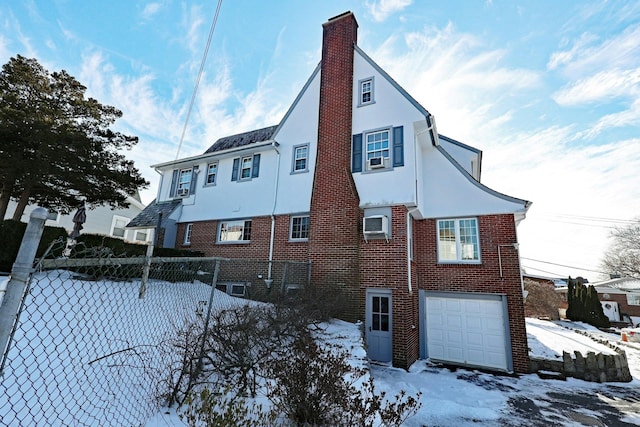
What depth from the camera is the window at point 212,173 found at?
51.8 ft

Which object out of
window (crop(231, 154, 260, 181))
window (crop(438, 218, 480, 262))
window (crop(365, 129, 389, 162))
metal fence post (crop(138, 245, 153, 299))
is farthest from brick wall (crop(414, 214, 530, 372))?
metal fence post (crop(138, 245, 153, 299))

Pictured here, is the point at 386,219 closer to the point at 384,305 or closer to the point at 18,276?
the point at 384,305

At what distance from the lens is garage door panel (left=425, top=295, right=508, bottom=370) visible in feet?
32.4

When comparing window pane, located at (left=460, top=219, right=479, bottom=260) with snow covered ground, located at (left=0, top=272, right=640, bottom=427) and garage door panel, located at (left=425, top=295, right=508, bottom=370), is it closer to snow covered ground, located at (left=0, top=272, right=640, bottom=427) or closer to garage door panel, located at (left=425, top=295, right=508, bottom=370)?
garage door panel, located at (left=425, top=295, right=508, bottom=370)

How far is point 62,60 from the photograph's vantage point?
43.1 ft

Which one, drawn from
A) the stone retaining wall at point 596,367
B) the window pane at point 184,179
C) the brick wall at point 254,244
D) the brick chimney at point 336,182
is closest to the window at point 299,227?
the brick wall at point 254,244

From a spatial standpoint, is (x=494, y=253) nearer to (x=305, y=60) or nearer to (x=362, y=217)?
(x=362, y=217)

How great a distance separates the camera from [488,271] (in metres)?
10.3

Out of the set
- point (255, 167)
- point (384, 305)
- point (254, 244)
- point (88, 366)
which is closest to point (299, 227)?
point (254, 244)

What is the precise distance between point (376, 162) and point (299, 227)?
4.33 m

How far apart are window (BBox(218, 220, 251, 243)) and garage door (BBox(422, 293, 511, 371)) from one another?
8525 mm

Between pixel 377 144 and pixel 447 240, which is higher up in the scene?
pixel 377 144

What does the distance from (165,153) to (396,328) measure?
16.4m

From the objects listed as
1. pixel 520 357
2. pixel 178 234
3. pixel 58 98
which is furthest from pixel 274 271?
pixel 58 98
